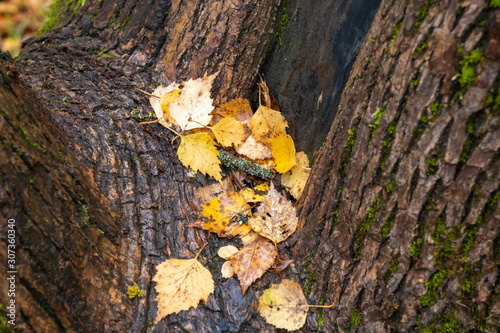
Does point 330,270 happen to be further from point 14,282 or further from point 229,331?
point 14,282

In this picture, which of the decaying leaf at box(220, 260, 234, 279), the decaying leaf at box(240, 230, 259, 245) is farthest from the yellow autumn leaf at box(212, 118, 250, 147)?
the decaying leaf at box(220, 260, 234, 279)

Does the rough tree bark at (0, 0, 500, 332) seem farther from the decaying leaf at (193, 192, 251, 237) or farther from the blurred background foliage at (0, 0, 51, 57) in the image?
the blurred background foliage at (0, 0, 51, 57)

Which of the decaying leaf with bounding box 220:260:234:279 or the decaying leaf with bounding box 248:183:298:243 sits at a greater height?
the decaying leaf with bounding box 248:183:298:243

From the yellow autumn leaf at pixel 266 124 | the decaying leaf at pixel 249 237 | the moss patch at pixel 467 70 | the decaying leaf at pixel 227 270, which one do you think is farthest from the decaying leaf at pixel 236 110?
the moss patch at pixel 467 70

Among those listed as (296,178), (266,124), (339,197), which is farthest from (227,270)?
(266,124)

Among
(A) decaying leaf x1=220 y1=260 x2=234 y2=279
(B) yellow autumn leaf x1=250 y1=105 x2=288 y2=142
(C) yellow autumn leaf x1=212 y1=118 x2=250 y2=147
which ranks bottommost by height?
(A) decaying leaf x1=220 y1=260 x2=234 y2=279

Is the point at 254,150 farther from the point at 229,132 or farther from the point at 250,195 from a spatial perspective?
the point at 250,195

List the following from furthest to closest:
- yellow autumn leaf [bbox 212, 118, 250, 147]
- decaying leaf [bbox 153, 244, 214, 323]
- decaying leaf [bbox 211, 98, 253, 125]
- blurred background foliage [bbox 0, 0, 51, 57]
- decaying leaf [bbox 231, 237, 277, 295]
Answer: blurred background foliage [bbox 0, 0, 51, 57], decaying leaf [bbox 211, 98, 253, 125], yellow autumn leaf [bbox 212, 118, 250, 147], decaying leaf [bbox 231, 237, 277, 295], decaying leaf [bbox 153, 244, 214, 323]

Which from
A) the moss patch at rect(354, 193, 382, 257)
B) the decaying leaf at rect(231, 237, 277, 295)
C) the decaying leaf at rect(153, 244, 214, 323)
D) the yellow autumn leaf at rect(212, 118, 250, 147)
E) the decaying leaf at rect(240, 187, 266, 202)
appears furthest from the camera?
the yellow autumn leaf at rect(212, 118, 250, 147)
